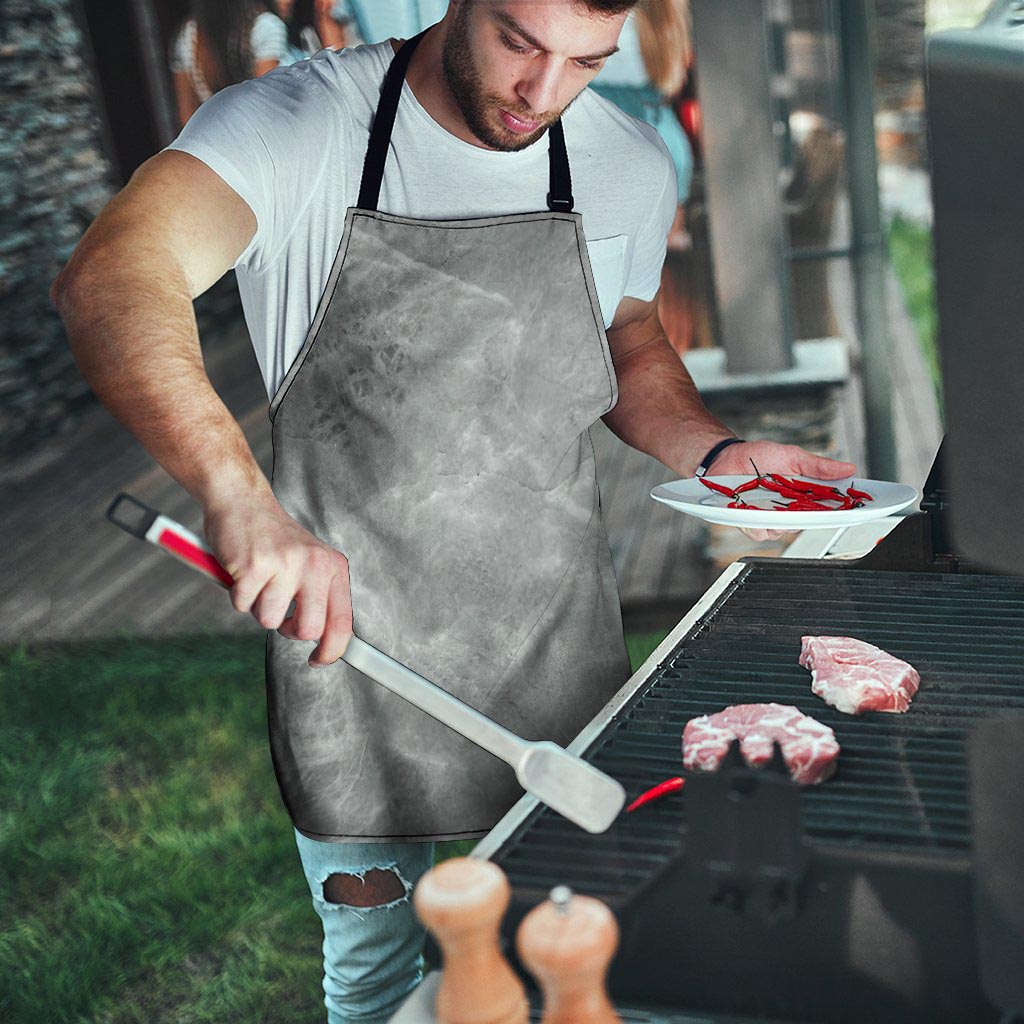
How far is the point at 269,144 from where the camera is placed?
1754 mm

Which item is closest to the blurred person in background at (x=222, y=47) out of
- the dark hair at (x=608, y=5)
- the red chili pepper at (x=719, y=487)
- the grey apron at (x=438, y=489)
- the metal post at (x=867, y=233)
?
the metal post at (x=867, y=233)

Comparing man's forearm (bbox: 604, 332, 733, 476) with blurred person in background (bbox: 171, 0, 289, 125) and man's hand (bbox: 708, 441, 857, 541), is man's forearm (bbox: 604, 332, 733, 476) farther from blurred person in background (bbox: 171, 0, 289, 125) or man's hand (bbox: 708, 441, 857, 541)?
blurred person in background (bbox: 171, 0, 289, 125)

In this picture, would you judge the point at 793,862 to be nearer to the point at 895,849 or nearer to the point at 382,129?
the point at 895,849

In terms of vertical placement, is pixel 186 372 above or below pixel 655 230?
above

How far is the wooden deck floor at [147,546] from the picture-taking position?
16.2 ft

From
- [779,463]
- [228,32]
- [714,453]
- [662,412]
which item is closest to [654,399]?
[662,412]

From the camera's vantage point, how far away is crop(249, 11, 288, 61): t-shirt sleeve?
19.2 feet

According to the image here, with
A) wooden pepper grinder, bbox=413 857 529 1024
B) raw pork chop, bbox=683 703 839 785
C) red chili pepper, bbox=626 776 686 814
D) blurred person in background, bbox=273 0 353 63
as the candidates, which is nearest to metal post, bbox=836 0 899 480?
blurred person in background, bbox=273 0 353 63

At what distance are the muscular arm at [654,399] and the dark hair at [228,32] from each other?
14.1 ft

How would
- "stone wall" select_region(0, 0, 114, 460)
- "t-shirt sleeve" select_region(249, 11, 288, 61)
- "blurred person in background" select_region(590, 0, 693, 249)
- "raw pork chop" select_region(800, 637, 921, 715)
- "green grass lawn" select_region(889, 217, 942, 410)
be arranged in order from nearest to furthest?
"raw pork chop" select_region(800, 637, 921, 715) < "blurred person in background" select_region(590, 0, 693, 249) < "t-shirt sleeve" select_region(249, 11, 288, 61) < "stone wall" select_region(0, 0, 114, 460) < "green grass lawn" select_region(889, 217, 942, 410)

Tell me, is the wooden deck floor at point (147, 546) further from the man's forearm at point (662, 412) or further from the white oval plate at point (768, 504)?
the white oval plate at point (768, 504)

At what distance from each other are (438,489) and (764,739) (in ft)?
2.53

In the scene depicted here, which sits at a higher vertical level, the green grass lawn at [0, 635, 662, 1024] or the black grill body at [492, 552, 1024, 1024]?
the black grill body at [492, 552, 1024, 1024]

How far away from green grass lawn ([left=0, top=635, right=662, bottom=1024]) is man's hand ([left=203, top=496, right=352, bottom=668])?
72.6 inches
